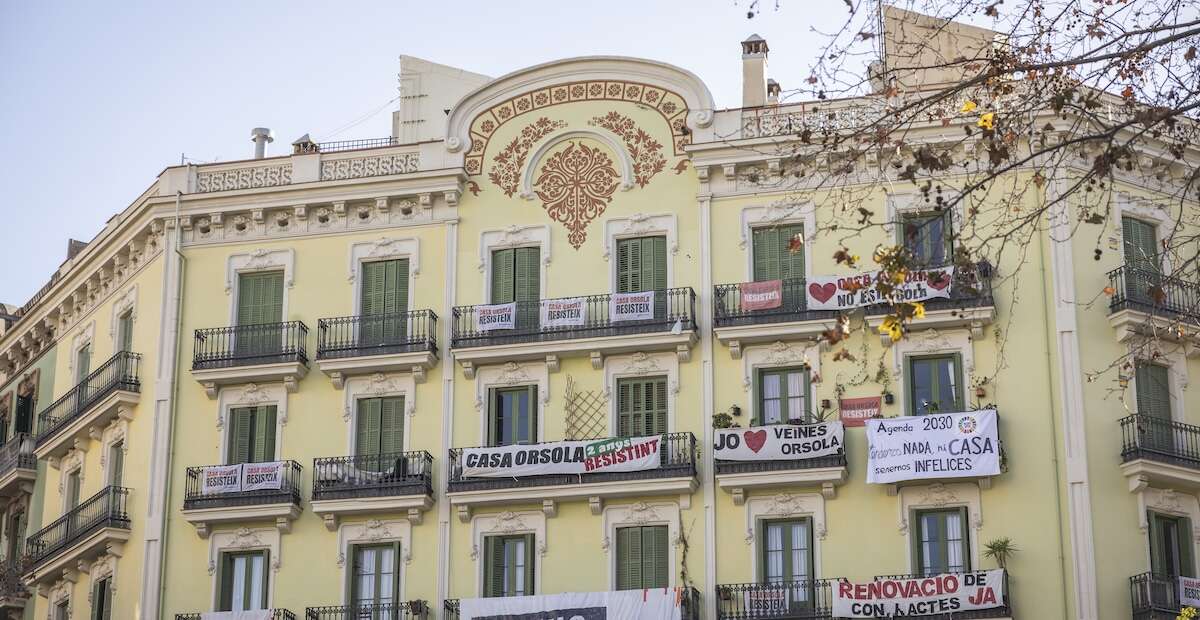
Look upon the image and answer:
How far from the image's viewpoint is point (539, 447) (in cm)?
4144

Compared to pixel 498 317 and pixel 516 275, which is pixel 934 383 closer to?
pixel 498 317

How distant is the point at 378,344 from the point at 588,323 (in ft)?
15.3

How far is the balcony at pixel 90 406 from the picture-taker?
4525cm

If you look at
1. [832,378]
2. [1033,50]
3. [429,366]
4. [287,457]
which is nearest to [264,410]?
[287,457]

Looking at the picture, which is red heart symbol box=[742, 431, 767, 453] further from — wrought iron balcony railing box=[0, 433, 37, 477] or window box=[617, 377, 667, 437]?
wrought iron balcony railing box=[0, 433, 37, 477]

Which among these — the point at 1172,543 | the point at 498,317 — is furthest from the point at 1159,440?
the point at 498,317

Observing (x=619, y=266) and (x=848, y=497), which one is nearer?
(x=848, y=497)

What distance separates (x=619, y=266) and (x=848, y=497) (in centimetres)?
721

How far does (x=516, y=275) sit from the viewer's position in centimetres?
4369

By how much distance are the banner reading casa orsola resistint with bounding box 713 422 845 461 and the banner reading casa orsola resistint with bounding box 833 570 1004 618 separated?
9.10 feet

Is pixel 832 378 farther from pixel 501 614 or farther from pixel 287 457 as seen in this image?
pixel 287 457

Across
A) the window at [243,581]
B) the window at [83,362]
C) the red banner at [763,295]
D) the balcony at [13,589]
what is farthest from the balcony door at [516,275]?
the balcony at [13,589]

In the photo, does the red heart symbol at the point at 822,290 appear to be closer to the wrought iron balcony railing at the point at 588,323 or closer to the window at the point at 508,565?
the wrought iron balcony railing at the point at 588,323

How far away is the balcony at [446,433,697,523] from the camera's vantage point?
40625mm
